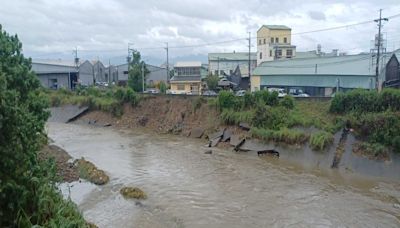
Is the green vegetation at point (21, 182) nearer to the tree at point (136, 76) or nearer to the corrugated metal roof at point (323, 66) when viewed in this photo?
the corrugated metal roof at point (323, 66)

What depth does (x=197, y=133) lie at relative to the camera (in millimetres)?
31062

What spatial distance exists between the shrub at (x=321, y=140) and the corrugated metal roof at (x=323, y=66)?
56.3 feet

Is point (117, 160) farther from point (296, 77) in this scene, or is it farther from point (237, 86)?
point (237, 86)

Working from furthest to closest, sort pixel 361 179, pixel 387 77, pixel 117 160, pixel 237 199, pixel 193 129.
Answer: pixel 387 77 → pixel 193 129 → pixel 117 160 → pixel 361 179 → pixel 237 199

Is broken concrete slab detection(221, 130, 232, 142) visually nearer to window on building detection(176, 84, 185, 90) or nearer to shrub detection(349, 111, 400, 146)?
shrub detection(349, 111, 400, 146)

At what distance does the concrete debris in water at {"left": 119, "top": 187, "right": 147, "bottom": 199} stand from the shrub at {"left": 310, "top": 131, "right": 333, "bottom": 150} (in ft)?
37.3

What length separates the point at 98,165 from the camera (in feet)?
71.9

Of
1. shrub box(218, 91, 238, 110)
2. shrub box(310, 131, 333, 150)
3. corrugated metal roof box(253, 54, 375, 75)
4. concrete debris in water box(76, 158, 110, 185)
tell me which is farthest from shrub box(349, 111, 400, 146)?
corrugated metal roof box(253, 54, 375, 75)

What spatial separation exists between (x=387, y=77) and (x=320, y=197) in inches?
995

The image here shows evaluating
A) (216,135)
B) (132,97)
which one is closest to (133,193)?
(216,135)

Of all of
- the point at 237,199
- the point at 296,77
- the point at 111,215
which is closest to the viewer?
Result: the point at 111,215

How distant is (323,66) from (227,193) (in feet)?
98.2

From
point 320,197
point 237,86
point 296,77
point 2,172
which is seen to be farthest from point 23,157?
point 237,86

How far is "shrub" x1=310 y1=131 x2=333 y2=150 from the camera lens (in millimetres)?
22469
